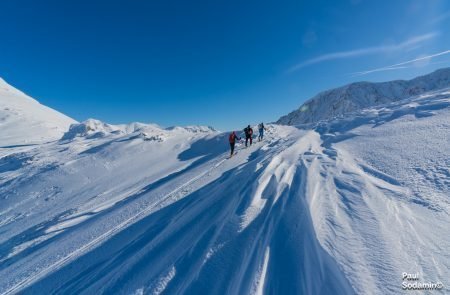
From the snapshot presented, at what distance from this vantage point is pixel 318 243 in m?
3.95

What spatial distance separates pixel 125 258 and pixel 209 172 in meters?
6.42

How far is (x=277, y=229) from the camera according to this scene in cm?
482

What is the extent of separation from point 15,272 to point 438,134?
14.6 m

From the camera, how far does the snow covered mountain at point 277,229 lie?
11.7 feet

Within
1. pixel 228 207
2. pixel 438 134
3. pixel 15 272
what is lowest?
pixel 15 272

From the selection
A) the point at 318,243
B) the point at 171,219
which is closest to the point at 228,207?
the point at 171,219

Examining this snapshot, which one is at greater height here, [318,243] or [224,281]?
[318,243]

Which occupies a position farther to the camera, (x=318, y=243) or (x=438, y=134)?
(x=438, y=134)

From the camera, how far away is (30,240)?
29.7ft

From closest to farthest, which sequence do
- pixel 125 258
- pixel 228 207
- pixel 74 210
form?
pixel 125 258
pixel 228 207
pixel 74 210

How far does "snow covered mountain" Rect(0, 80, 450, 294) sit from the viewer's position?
3557mm

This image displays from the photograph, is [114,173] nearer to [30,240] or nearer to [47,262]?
[30,240]

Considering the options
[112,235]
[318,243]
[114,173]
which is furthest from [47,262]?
[114,173]

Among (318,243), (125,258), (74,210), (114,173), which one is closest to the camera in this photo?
(318,243)
